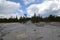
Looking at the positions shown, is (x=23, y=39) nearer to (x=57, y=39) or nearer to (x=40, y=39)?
(x=40, y=39)

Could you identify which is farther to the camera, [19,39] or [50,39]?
[19,39]

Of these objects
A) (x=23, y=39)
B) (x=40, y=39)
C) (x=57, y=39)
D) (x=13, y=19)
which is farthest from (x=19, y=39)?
(x=13, y=19)

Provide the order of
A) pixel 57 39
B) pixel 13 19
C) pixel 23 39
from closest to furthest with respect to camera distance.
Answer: pixel 57 39
pixel 23 39
pixel 13 19

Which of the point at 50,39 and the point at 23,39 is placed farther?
the point at 23,39

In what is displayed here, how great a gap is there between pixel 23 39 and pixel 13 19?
11768 cm

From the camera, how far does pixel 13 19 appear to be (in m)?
133

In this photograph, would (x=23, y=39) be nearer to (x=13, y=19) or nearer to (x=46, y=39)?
(x=46, y=39)

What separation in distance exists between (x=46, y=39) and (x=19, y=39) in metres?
2.79

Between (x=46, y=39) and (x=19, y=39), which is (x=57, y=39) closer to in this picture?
(x=46, y=39)

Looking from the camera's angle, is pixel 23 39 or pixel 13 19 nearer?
pixel 23 39

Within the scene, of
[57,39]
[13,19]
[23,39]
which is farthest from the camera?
[13,19]

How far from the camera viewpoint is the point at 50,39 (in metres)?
14.5

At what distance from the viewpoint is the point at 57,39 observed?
46.9 feet

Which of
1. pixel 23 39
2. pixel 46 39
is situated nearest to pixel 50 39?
pixel 46 39
